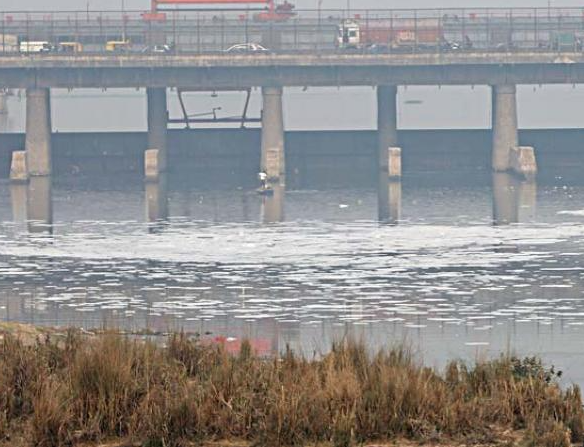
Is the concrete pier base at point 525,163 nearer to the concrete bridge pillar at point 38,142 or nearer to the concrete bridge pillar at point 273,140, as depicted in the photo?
the concrete bridge pillar at point 273,140

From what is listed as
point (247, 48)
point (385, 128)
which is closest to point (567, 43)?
point (385, 128)

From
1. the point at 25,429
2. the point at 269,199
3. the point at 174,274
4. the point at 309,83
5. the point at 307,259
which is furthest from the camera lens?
the point at 309,83

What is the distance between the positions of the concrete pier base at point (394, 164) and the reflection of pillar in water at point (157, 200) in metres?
15.7

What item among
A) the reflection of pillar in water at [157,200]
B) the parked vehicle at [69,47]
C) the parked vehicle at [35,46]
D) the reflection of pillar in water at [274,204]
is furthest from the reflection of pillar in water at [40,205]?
the parked vehicle at [69,47]

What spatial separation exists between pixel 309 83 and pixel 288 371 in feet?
293

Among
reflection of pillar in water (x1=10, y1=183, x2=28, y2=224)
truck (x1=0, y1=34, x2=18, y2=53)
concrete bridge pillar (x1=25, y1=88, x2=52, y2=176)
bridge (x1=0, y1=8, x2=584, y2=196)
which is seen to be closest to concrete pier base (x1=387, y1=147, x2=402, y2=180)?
bridge (x1=0, y1=8, x2=584, y2=196)

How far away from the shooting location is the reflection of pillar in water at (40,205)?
74562 mm

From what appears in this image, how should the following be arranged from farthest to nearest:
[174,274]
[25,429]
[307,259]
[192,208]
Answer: [192,208]
[307,259]
[174,274]
[25,429]

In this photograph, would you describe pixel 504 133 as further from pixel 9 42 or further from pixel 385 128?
pixel 9 42

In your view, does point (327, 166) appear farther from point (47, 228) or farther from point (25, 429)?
point (25, 429)

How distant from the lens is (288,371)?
24.7m

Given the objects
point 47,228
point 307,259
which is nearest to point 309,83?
point 47,228

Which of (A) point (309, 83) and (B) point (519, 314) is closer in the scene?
(B) point (519, 314)

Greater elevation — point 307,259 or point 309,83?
point 309,83
